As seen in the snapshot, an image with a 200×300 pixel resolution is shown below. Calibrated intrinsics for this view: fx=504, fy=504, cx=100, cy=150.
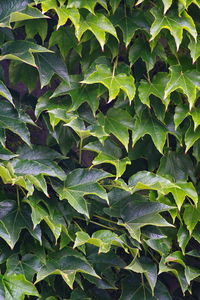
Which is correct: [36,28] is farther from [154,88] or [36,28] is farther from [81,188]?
[81,188]

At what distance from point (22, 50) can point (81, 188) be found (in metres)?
0.47

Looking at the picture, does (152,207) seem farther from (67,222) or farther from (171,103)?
(171,103)

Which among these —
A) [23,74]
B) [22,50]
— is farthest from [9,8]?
[23,74]

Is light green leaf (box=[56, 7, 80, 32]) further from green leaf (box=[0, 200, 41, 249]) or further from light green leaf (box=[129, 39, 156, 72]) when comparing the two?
green leaf (box=[0, 200, 41, 249])

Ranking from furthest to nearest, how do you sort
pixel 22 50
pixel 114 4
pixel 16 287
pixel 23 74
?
pixel 23 74, pixel 114 4, pixel 22 50, pixel 16 287

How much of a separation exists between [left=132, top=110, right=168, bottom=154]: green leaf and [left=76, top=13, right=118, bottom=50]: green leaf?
0.31 meters

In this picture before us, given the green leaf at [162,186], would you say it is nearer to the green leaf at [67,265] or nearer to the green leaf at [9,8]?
the green leaf at [67,265]

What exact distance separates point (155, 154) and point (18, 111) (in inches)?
21.3

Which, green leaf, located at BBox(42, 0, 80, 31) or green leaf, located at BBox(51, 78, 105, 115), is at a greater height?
green leaf, located at BBox(42, 0, 80, 31)

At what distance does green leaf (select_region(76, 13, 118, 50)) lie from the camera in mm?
1584

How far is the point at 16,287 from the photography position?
4.78 ft

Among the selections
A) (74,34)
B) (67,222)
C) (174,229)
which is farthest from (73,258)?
(74,34)

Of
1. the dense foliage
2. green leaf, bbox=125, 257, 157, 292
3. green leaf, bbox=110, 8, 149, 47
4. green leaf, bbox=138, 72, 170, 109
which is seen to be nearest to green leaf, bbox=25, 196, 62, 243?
Result: the dense foliage

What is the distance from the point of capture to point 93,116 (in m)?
1.70
